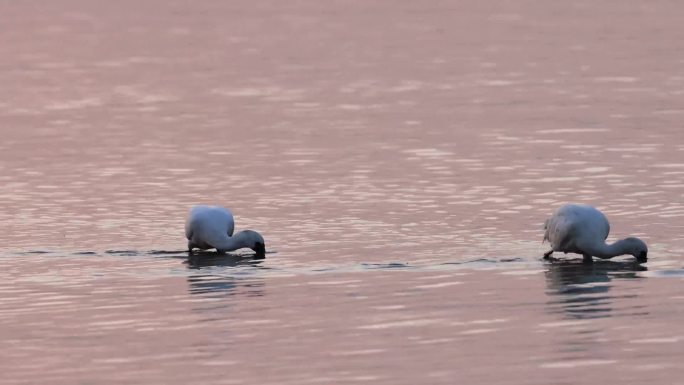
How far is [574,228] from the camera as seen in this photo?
26.3 m

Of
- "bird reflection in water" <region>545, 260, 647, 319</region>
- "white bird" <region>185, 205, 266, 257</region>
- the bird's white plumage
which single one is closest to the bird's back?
"bird reflection in water" <region>545, 260, 647, 319</region>

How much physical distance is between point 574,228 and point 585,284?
150 centimetres

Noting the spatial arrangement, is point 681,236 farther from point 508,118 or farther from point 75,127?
point 75,127

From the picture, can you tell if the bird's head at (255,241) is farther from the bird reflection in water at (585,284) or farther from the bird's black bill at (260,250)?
the bird reflection in water at (585,284)

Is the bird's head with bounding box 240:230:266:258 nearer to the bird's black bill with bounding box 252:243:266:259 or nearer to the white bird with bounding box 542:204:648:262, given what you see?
the bird's black bill with bounding box 252:243:266:259

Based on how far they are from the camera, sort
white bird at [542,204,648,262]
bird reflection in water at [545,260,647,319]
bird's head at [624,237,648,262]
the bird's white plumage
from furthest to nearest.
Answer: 1. the bird's white plumage
2. white bird at [542,204,648,262]
3. bird's head at [624,237,648,262]
4. bird reflection in water at [545,260,647,319]

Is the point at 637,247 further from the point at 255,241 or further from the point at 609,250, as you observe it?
the point at 255,241

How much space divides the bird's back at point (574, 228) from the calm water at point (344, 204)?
0.38 metres

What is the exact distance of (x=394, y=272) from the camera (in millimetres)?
25641

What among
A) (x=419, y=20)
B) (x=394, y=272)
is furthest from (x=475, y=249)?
(x=419, y=20)

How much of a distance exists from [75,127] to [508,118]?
9.37 m

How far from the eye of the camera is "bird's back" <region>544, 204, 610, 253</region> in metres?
26.2

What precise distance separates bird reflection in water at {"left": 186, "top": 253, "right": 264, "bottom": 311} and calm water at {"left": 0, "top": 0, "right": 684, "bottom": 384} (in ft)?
0.26

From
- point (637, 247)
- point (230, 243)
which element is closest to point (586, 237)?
point (637, 247)
